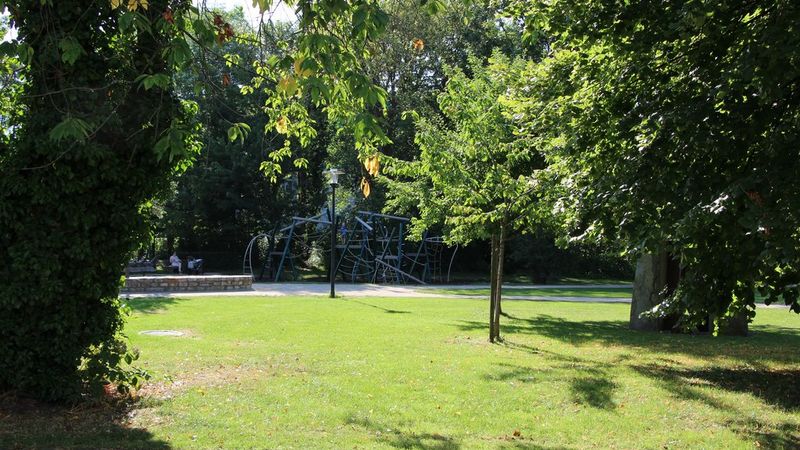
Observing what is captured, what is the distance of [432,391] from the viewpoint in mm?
7625

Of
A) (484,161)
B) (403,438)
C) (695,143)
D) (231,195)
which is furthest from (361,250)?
(403,438)

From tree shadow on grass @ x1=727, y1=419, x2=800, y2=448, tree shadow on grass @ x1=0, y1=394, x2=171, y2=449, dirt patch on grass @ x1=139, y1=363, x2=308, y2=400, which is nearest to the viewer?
tree shadow on grass @ x1=0, y1=394, x2=171, y2=449

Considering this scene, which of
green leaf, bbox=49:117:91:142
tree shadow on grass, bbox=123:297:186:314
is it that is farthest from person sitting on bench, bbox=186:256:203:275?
green leaf, bbox=49:117:91:142

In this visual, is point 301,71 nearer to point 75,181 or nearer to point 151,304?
point 75,181

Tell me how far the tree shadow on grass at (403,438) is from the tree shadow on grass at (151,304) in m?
9.98

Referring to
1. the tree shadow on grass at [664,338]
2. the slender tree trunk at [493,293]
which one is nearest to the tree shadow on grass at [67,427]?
the slender tree trunk at [493,293]

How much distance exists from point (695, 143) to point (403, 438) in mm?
3859

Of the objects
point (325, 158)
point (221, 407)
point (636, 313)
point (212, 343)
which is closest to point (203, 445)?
point (221, 407)

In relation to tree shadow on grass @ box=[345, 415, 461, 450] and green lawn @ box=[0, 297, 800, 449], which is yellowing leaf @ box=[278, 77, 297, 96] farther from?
tree shadow on grass @ box=[345, 415, 461, 450]

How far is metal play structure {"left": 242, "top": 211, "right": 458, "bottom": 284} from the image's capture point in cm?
3025

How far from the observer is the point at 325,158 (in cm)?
3706

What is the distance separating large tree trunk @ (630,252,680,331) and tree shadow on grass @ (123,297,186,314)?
34.0 ft

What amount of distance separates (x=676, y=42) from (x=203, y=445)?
21.0 feet

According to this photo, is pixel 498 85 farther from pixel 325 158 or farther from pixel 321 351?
pixel 325 158
